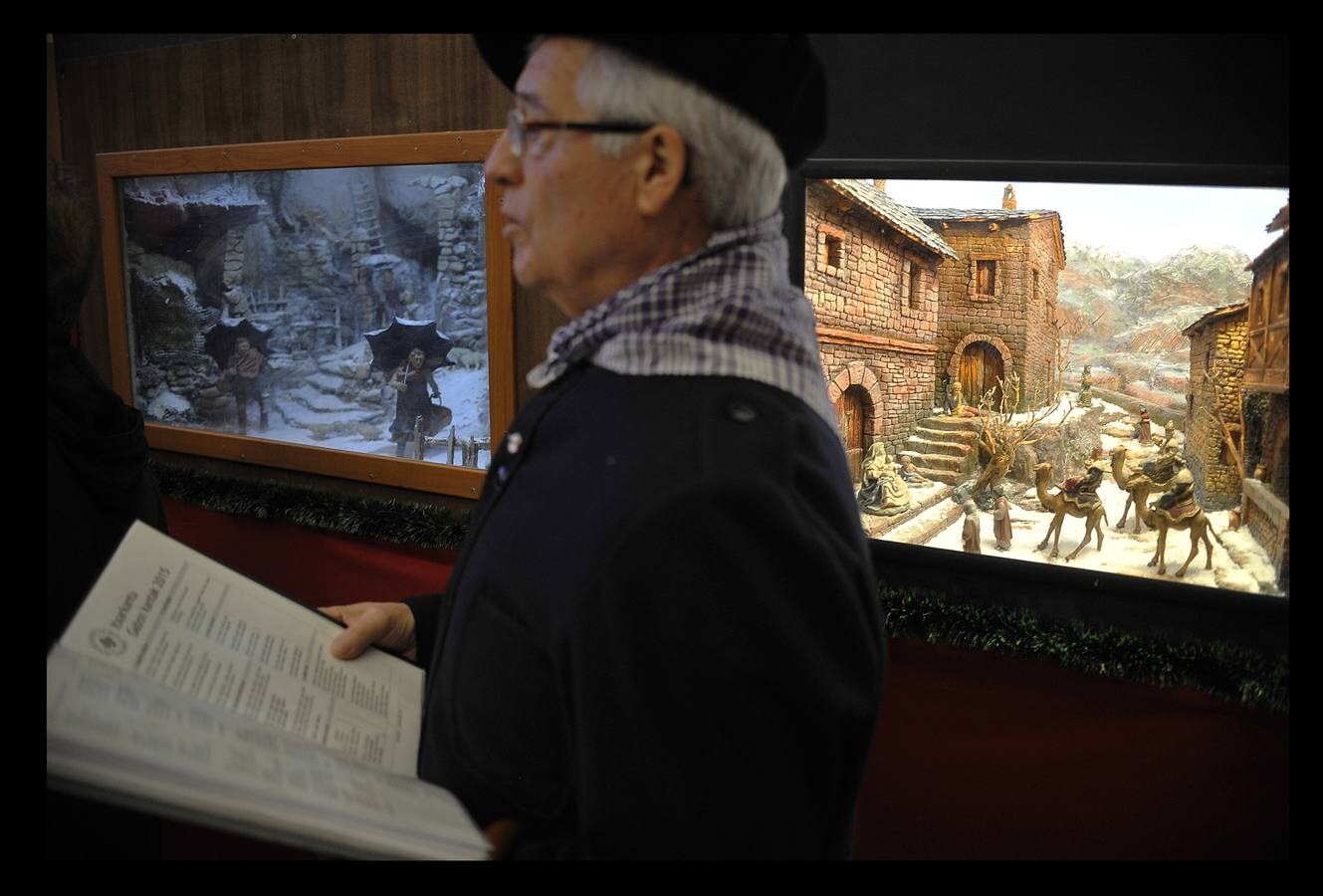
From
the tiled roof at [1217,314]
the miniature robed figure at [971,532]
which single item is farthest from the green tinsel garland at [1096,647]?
the tiled roof at [1217,314]

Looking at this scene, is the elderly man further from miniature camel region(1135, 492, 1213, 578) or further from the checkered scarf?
miniature camel region(1135, 492, 1213, 578)

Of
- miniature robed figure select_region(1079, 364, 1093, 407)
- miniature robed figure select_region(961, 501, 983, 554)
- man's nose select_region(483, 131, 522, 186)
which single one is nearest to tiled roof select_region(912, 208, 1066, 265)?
miniature robed figure select_region(1079, 364, 1093, 407)

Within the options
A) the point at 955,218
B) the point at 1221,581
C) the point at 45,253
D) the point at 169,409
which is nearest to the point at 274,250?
the point at 169,409

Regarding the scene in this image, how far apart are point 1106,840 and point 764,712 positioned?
5.13 feet

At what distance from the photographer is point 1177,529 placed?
1.78 meters

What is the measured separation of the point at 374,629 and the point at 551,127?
647 mm

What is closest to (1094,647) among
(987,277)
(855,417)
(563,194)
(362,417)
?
(855,417)

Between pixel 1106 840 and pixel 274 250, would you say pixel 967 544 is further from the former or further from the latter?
pixel 274 250

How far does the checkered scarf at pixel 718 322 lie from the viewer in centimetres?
83

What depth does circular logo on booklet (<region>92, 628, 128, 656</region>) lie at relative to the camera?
31.1 inches

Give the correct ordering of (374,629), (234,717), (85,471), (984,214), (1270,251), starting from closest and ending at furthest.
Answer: (234,717) → (374,629) → (85,471) → (1270,251) → (984,214)

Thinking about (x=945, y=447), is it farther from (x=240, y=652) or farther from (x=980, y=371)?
(x=240, y=652)

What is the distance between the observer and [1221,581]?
5.72ft

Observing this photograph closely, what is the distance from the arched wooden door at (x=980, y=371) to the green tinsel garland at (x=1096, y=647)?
472 millimetres
